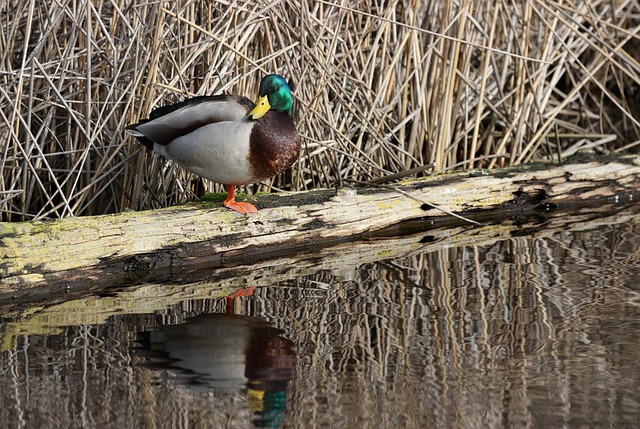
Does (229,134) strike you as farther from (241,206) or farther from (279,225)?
(279,225)

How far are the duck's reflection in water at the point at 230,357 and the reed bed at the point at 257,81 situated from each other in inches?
52.6

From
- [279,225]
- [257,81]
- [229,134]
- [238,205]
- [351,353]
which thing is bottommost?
[351,353]

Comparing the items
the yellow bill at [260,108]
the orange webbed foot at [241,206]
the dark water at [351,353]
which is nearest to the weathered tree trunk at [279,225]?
the orange webbed foot at [241,206]

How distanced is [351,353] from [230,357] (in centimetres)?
40

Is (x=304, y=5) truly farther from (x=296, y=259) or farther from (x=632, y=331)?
(x=632, y=331)

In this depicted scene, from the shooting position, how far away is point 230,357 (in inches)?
131

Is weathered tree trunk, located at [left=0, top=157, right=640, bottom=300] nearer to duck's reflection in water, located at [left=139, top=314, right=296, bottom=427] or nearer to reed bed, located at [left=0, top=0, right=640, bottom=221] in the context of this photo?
reed bed, located at [left=0, top=0, right=640, bottom=221]

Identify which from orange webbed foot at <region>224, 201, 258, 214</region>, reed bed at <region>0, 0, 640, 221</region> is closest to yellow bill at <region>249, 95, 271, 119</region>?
reed bed at <region>0, 0, 640, 221</region>

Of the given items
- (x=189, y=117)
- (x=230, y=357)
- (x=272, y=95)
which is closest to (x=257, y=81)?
(x=272, y=95)

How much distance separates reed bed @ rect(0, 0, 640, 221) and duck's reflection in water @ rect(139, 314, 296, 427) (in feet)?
4.39

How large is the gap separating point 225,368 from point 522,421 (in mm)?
Result: 987

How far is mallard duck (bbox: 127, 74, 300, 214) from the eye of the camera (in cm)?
445

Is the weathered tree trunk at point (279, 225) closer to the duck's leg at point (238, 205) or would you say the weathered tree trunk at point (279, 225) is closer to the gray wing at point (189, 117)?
the duck's leg at point (238, 205)

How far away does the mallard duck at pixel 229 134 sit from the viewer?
4453 mm
